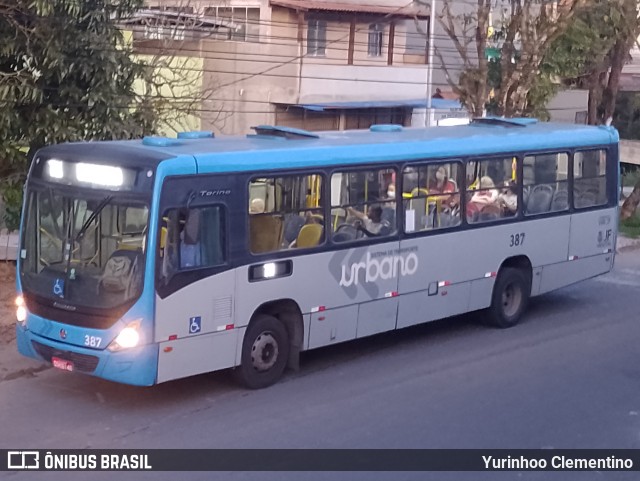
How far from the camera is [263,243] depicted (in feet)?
35.1

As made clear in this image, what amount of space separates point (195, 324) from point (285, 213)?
172 cm

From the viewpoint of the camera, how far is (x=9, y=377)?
11156 millimetres

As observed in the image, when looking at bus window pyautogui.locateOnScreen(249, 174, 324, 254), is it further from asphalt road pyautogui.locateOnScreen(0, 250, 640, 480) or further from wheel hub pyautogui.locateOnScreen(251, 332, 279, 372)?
asphalt road pyautogui.locateOnScreen(0, 250, 640, 480)

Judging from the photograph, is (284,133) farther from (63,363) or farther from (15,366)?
(15,366)

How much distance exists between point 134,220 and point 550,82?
22.8 m

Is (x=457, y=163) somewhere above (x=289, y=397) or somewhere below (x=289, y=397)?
above

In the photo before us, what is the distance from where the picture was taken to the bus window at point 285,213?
10.6 metres

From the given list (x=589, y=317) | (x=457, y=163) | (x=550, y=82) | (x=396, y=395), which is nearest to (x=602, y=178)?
(x=589, y=317)

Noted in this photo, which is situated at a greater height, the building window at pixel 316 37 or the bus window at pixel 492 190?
the building window at pixel 316 37

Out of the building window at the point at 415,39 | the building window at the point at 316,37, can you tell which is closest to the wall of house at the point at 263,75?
the building window at the point at 316,37

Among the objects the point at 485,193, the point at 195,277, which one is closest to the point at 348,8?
the point at 485,193

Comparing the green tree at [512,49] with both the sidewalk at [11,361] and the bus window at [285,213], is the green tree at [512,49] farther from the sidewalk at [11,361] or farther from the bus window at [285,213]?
the sidewalk at [11,361]

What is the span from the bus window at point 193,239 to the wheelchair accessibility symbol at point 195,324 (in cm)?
51

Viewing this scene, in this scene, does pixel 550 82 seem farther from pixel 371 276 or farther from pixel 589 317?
pixel 371 276
